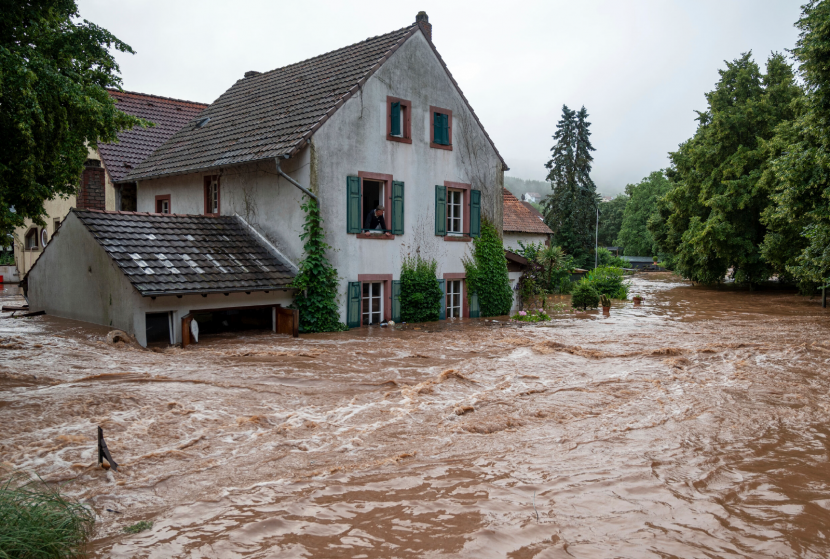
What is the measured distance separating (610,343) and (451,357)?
5064mm

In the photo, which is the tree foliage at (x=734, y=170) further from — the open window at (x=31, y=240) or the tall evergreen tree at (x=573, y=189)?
the open window at (x=31, y=240)

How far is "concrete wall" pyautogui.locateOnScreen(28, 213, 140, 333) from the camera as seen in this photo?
48.5 ft

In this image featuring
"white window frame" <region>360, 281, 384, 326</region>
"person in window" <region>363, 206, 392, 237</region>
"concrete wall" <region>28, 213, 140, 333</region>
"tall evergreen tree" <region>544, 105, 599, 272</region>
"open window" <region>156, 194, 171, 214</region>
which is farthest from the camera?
"tall evergreen tree" <region>544, 105, 599, 272</region>

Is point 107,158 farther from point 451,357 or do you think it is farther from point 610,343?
point 610,343

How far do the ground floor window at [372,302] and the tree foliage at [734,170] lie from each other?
73.2 feet

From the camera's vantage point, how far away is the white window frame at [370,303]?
1900cm

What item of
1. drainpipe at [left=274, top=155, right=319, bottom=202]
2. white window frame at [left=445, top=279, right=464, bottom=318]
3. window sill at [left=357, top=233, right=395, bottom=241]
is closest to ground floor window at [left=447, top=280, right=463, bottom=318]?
white window frame at [left=445, top=279, right=464, bottom=318]

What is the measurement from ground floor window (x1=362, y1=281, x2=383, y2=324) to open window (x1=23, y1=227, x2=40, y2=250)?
20305mm

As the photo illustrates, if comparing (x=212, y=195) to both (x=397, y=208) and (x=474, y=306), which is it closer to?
(x=397, y=208)

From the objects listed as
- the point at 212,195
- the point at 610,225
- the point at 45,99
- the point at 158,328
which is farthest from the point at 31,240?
the point at 610,225

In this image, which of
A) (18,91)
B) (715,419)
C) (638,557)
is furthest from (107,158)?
(638,557)

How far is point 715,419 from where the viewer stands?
31.4ft

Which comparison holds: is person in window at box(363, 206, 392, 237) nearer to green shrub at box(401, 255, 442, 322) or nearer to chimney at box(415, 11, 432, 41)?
green shrub at box(401, 255, 442, 322)

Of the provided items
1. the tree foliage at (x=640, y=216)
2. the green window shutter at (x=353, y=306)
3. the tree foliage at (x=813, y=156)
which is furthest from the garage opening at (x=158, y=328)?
the tree foliage at (x=640, y=216)
